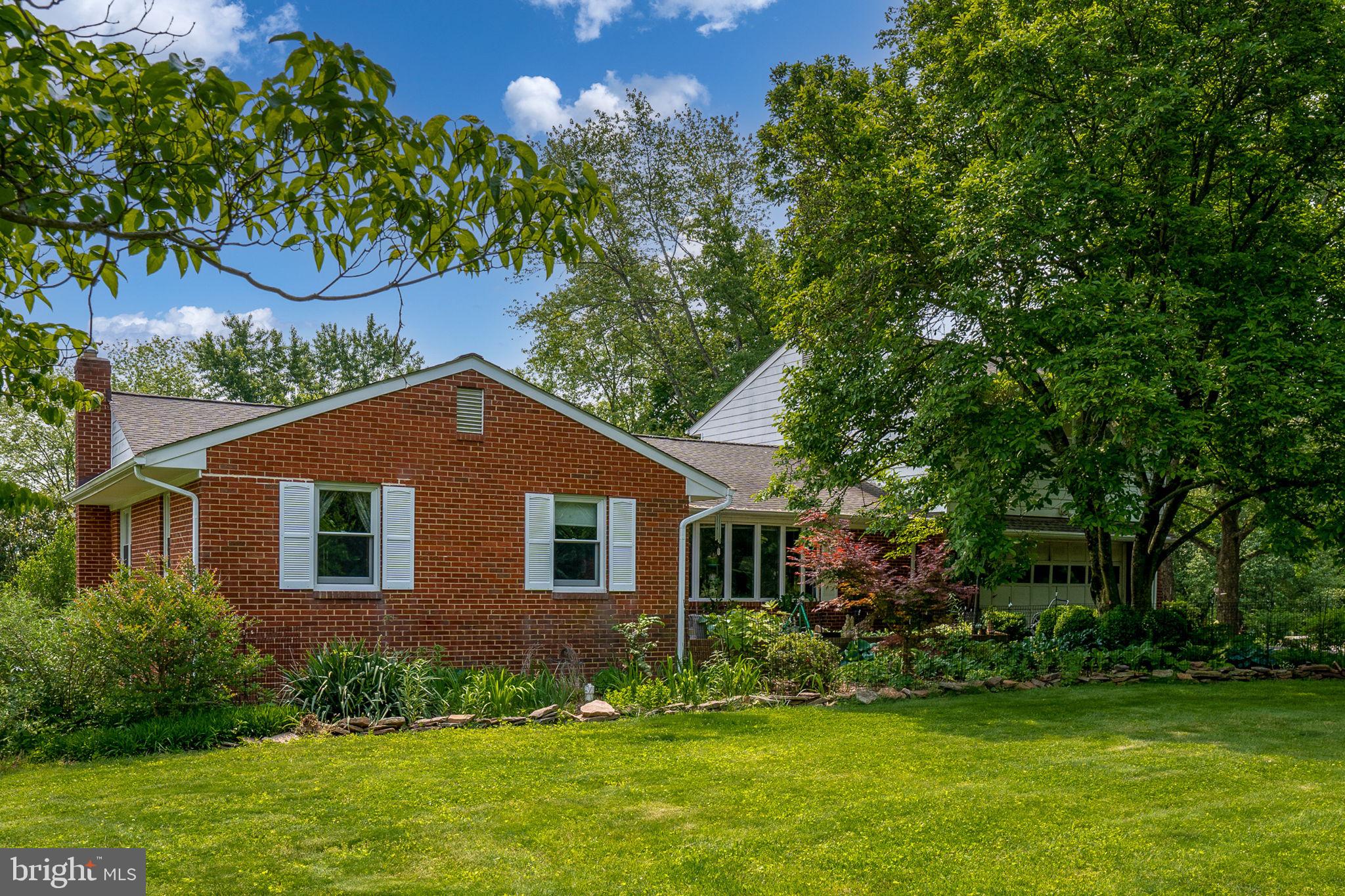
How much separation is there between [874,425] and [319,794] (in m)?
12.1

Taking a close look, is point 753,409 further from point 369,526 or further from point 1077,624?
point 369,526

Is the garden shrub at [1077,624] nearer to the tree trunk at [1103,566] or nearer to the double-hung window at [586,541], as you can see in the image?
the tree trunk at [1103,566]

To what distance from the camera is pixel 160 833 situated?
654cm

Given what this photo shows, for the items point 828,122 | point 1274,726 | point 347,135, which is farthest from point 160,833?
point 828,122

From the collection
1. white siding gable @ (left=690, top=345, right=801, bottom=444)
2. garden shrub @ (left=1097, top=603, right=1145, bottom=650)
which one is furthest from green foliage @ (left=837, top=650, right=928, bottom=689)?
white siding gable @ (left=690, top=345, right=801, bottom=444)

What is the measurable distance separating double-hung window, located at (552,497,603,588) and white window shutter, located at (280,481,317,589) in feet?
11.4

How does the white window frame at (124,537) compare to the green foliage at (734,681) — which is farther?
the white window frame at (124,537)

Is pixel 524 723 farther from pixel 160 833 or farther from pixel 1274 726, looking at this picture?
pixel 1274 726

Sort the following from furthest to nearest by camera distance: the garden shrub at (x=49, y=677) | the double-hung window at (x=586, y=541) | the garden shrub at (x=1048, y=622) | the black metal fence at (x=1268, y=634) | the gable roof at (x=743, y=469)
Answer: the gable roof at (x=743, y=469), the garden shrub at (x=1048, y=622), the black metal fence at (x=1268, y=634), the double-hung window at (x=586, y=541), the garden shrub at (x=49, y=677)

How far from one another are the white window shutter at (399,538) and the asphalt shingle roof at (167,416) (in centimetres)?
230

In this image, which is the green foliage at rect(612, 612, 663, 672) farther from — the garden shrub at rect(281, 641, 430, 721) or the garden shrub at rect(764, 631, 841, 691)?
the garden shrub at rect(281, 641, 430, 721)

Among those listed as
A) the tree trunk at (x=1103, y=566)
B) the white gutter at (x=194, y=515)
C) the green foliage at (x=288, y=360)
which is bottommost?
the tree trunk at (x=1103, y=566)

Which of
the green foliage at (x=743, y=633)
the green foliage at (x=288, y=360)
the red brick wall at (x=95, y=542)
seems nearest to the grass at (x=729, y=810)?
the green foliage at (x=743, y=633)

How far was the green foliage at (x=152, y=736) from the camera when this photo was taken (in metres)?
9.32
